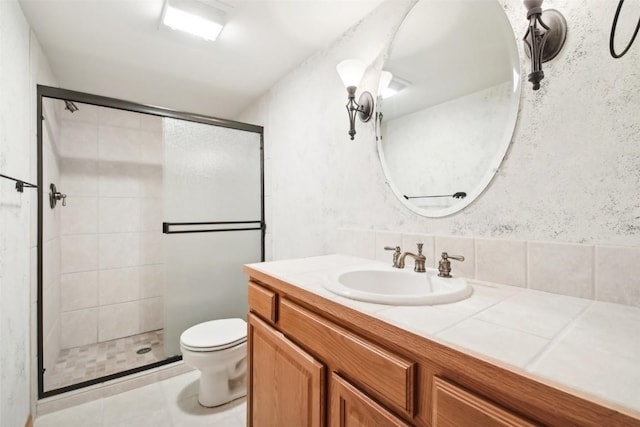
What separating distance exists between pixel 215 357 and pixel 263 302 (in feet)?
2.49

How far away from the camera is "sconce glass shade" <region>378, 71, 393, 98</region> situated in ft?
4.49

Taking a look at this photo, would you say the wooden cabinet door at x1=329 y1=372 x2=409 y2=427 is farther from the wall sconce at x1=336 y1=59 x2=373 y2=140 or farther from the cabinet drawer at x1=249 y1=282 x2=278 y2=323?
the wall sconce at x1=336 y1=59 x2=373 y2=140

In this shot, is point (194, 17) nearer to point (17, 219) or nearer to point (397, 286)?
point (17, 219)

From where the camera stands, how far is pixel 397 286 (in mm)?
1106

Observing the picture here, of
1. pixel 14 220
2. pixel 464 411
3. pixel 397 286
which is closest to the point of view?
Result: pixel 464 411

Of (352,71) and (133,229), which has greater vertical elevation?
(352,71)

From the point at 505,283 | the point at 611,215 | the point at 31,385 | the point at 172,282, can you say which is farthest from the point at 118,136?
the point at 611,215

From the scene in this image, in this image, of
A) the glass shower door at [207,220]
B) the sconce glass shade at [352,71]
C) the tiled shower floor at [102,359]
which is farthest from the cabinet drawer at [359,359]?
the tiled shower floor at [102,359]

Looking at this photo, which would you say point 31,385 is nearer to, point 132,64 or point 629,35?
point 132,64

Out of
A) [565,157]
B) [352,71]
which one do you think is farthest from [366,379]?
[352,71]

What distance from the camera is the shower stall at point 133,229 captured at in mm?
1994

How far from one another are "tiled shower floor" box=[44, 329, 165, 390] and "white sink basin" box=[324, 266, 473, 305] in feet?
6.41

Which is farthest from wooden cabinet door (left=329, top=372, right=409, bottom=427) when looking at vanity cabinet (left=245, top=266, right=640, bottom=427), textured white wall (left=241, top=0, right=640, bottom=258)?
textured white wall (left=241, top=0, right=640, bottom=258)

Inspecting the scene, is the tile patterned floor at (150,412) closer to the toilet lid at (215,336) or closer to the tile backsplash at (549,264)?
the toilet lid at (215,336)
